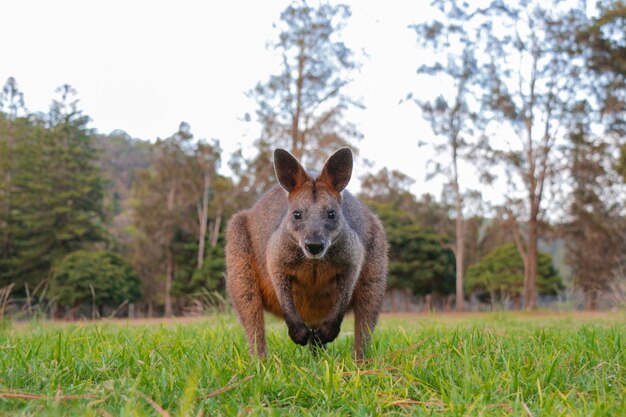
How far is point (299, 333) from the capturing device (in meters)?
3.38

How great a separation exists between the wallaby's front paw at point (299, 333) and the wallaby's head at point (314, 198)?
442mm

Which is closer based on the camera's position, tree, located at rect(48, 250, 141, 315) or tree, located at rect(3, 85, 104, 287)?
tree, located at rect(48, 250, 141, 315)

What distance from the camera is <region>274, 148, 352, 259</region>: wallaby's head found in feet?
10.8

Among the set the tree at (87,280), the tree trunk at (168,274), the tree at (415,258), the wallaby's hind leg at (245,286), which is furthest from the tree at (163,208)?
the wallaby's hind leg at (245,286)

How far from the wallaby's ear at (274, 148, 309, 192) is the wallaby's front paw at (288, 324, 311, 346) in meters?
0.90

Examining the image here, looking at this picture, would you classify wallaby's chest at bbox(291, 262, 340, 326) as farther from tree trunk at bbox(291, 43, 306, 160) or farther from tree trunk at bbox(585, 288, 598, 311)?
tree trunk at bbox(291, 43, 306, 160)

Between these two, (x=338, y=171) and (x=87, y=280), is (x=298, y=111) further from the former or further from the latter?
(x=338, y=171)

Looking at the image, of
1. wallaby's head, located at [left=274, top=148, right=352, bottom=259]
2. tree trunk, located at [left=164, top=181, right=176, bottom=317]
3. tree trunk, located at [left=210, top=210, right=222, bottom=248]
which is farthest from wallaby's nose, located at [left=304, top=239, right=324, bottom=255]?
tree trunk, located at [left=164, top=181, right=176, bottom=317]

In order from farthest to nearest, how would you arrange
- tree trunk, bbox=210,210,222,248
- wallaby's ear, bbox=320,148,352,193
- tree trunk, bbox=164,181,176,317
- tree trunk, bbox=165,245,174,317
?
tree trunk, bbox=210,210,222,248
tree trunk, bbox=164,181,176,317
tree trunk, bbox=165,245,174,317
wallaby's ear, bbox=320,148,352,193

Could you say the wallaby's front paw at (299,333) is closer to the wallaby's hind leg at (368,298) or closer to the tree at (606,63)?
the wallaby's hind leg at (368,298)

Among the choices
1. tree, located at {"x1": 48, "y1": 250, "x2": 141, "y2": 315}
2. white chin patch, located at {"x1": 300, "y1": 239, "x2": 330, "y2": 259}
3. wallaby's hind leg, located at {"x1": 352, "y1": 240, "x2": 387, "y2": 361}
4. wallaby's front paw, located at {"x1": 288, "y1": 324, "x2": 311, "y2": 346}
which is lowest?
tree, located at {"x1": 48, "y1": 250, "x2": 141, "y2": 315}

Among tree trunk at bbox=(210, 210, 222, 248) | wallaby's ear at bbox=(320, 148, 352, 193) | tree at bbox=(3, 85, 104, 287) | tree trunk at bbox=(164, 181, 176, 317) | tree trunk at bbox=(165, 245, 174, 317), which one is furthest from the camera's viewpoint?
tree trunk at bbox=(210, 210, 222, 248)

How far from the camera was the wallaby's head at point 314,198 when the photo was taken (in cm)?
331

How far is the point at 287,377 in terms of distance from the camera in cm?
259
